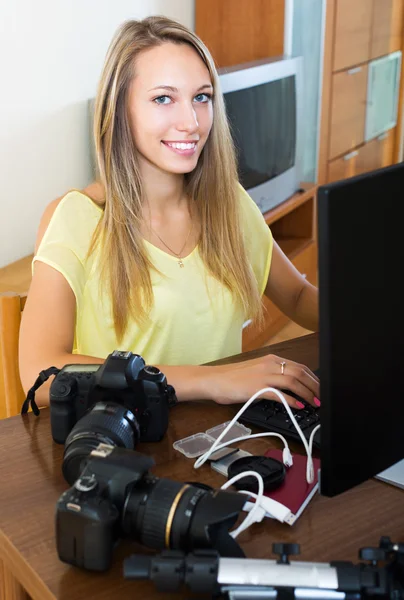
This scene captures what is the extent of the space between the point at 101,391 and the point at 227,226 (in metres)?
0.66

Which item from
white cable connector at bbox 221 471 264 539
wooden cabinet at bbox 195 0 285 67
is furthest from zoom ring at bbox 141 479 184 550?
wooden cabinet at bbox 195 0 285 67

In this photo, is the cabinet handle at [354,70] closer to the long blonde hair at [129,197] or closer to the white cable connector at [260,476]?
the long blonde hair at [129,197]

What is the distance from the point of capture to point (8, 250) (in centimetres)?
256

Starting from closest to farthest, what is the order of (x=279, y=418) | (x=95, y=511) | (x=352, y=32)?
(x=95, y=511)
(x=279, y=418)
(x=352, y=32)

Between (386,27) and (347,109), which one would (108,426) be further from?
(386,27)

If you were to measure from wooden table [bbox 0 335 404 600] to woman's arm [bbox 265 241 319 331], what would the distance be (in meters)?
0.58

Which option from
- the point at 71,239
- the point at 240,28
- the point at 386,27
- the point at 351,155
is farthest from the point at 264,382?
the point at 386,27

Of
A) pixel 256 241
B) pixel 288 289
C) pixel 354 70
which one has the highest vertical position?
pixel 354 70

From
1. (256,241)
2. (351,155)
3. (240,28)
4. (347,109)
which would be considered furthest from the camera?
(351,155)

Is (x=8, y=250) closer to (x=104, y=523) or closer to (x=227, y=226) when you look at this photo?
(x=227, y=226)

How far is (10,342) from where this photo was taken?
1.49 m

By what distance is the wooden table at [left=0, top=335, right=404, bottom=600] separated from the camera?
35.1 inches

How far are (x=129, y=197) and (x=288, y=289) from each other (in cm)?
Result: 43

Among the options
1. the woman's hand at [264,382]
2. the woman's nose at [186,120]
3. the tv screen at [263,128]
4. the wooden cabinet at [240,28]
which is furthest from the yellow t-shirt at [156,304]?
the wooden cabinet at [240,28]
